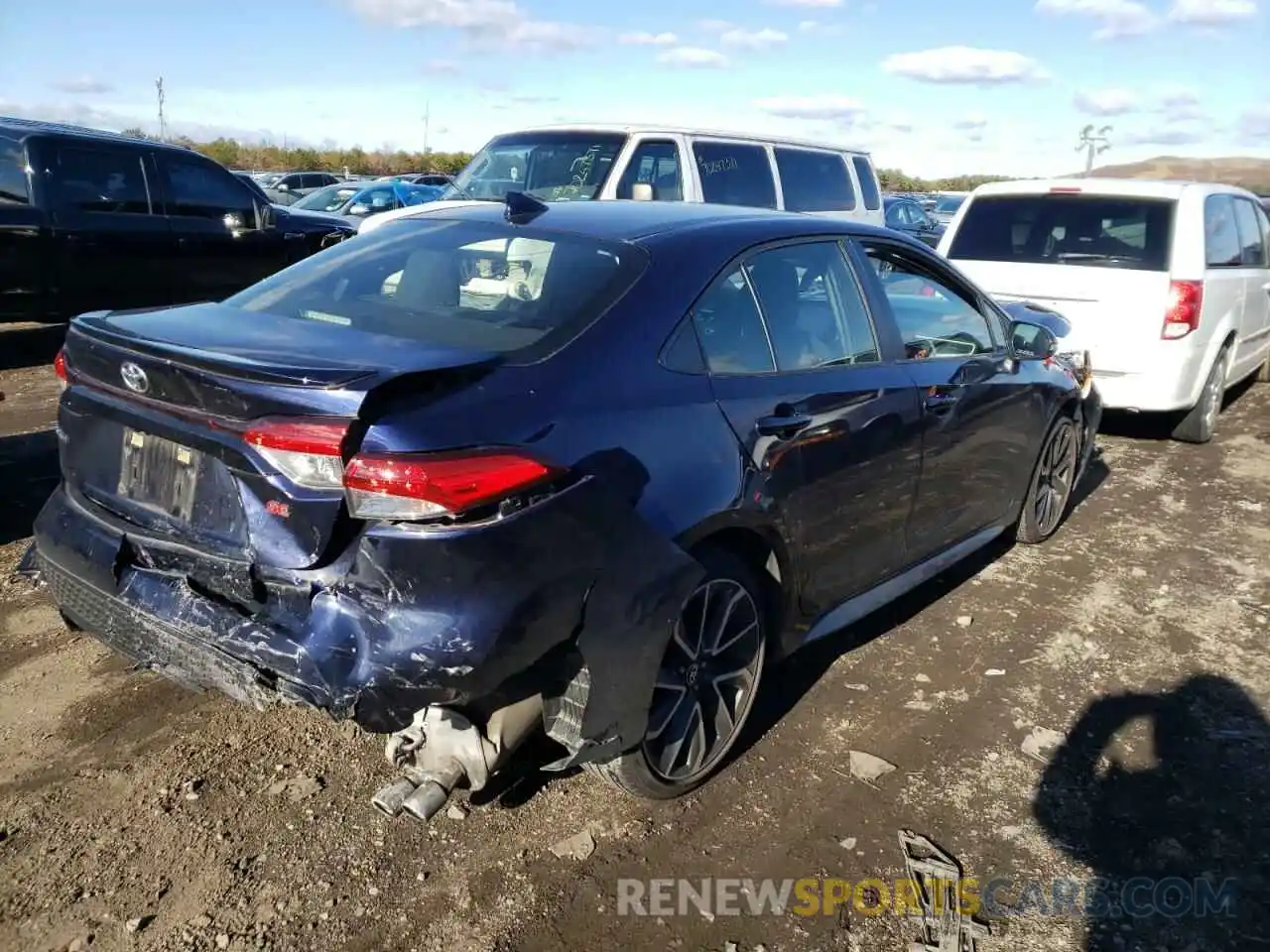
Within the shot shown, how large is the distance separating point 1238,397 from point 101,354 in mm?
10528

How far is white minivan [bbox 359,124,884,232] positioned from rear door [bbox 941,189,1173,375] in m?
1.28

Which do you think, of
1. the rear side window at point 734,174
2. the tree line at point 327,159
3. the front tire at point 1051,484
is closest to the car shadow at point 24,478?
the front tire at point 1051,484

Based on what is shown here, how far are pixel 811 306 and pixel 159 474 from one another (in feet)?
7.13

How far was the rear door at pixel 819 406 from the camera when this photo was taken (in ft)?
10.2

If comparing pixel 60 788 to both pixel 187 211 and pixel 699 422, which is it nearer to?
pixel 699 422

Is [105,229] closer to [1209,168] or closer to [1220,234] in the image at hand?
[1220,234]

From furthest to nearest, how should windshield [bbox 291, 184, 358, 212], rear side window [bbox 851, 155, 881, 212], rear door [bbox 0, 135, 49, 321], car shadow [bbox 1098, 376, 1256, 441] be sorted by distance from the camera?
1. windshield [bbox 291, 184, 358, 212]
2. rear side window [bbox 851, 155, 881, 212]
3. rear door [bbox 0, 135, 49, 321]
4. car shadow [bbox 1098, 376, 1256, 441]

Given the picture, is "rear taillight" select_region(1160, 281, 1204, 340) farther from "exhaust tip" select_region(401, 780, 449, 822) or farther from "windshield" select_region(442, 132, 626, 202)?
"exhaust tip" select_region(401, 780, 449, 822)

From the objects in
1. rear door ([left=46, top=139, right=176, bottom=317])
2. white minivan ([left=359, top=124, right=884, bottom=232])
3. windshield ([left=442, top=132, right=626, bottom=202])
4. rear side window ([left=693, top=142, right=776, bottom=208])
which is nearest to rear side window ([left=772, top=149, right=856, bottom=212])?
white minivan ([left=359, top=124, right=884, bottom=232])

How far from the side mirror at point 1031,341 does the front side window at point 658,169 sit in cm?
411

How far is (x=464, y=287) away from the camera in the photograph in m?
3.18

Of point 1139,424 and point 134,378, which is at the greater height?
point 134,378

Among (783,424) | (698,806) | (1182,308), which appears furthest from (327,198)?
(698,806)

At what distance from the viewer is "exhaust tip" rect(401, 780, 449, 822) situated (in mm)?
2510
